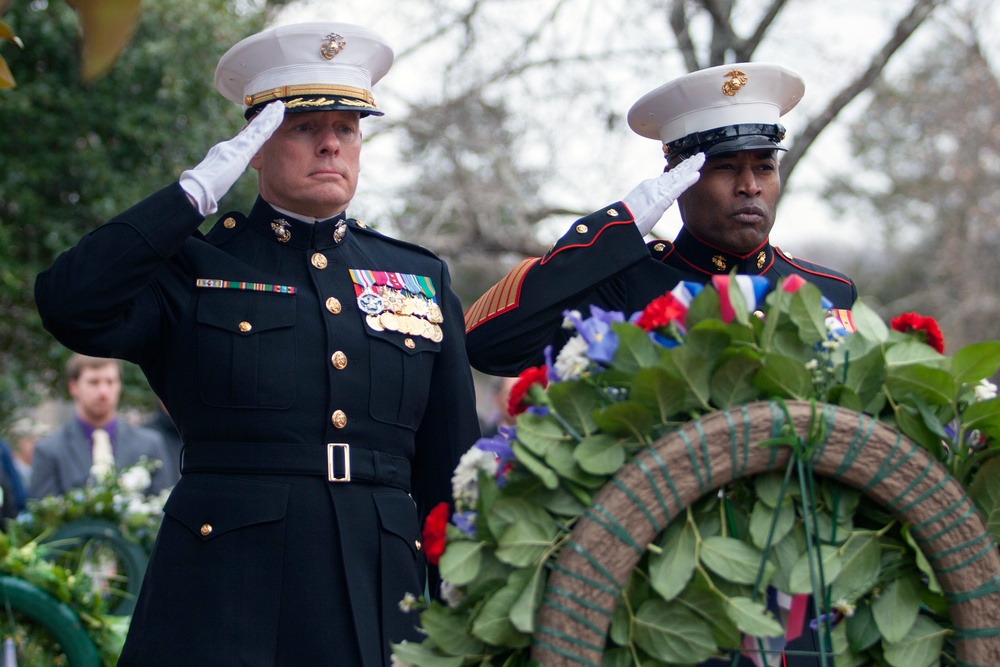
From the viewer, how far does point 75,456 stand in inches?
253

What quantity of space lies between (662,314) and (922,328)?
18.9 inches

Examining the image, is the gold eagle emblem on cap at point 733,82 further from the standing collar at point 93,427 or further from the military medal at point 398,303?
the standing collar at point 93,427

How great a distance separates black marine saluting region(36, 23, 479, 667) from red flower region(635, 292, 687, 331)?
1.01 meters

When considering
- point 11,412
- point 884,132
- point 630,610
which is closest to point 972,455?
point 630,610

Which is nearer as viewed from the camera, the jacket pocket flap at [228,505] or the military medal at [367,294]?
the jacket pocket flap at [228,505]

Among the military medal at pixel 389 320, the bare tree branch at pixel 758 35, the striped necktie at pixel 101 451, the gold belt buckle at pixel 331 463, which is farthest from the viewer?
the bare tree branch at pixel 758 35

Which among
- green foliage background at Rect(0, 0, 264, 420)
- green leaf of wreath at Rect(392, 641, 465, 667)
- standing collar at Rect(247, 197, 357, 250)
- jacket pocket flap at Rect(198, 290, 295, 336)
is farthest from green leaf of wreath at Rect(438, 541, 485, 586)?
green foliage background at Rect(0, 0, 264, 420)

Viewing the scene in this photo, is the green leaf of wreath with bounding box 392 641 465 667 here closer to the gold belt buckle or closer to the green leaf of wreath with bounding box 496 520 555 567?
the green leaf of wreath with bounding box 496 520 555 567

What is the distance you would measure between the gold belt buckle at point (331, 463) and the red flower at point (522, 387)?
740 mm

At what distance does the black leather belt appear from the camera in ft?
9.50

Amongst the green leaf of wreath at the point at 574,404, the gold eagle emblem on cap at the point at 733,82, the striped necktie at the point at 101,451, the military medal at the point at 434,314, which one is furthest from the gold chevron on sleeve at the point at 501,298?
the striped necktie at the point at 101,451

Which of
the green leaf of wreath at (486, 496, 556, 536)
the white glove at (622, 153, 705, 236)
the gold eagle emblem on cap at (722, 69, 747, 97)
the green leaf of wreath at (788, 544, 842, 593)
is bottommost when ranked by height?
the green leaf of wreath at (788, 544, 842, 593)

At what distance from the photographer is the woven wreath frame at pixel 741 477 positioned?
6.35 feet

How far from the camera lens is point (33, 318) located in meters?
8.23
